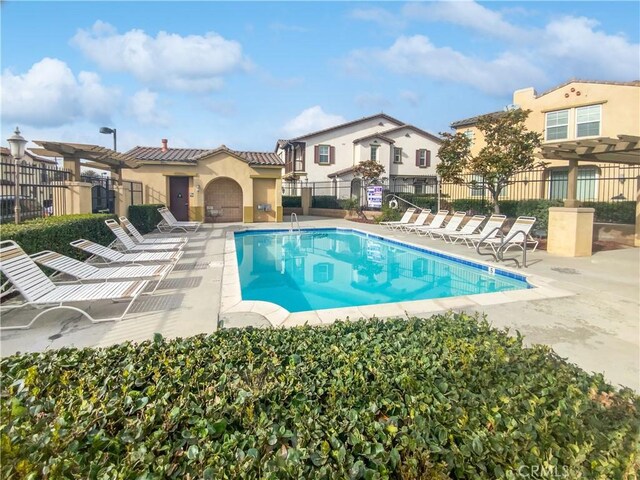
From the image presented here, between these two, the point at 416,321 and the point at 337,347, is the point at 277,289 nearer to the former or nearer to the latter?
the point at 416,321

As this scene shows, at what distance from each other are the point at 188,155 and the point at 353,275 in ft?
52.2

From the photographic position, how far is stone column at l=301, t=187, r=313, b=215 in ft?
93.7

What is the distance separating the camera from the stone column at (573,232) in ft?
35.5

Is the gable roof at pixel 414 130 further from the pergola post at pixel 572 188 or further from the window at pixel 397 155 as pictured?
the pergola post at pixel 572 188

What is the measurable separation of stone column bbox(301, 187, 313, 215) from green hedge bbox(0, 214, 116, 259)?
1896 centimetres

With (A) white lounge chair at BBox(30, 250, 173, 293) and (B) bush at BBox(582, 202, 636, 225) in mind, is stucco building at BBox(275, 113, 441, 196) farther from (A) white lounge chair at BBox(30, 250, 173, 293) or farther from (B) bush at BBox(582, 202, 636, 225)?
(A) white lounge chair at BBox(30, 250, 173, 293)

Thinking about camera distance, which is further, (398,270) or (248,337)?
(398,270)

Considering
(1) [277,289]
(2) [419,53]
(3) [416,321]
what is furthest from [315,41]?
(3) [416,321]

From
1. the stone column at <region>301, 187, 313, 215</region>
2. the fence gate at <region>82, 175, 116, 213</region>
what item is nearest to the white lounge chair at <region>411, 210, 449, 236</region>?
the fence gate at <region>82, 175, 116, 213</region>

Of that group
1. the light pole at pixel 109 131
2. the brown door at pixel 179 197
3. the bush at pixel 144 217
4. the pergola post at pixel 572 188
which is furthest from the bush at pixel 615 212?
the light pole at pixel 109 131

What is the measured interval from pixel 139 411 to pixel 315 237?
16.2 metres

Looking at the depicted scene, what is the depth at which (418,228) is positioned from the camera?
1656 cm

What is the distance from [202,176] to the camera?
2158 centimetres

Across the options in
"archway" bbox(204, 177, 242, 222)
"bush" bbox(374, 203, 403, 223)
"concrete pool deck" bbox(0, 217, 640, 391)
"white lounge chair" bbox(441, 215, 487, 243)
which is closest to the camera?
"concrete pool deck" bbox(0, 217, 640, 391)
